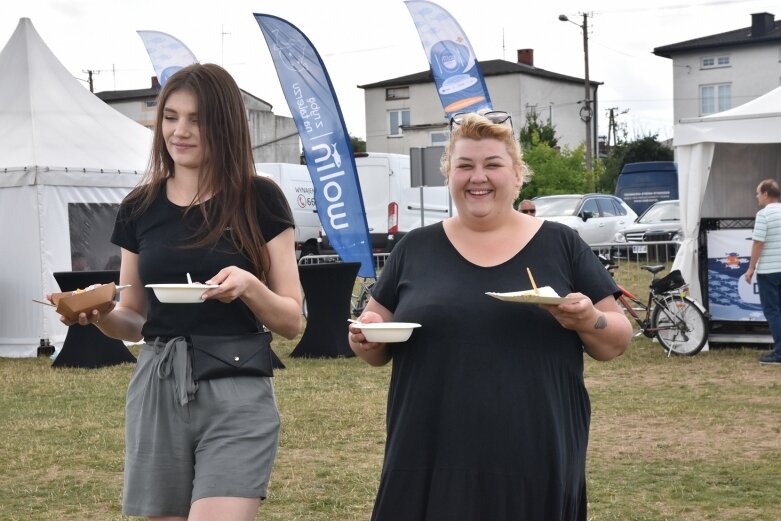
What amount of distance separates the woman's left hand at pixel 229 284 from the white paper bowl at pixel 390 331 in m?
0.37

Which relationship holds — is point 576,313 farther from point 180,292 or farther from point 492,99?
point 492,99

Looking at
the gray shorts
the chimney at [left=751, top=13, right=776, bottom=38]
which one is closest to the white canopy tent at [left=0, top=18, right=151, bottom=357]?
the gray shorts

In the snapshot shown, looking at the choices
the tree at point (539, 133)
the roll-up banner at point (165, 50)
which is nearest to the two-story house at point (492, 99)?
the tree at point (539, 133)

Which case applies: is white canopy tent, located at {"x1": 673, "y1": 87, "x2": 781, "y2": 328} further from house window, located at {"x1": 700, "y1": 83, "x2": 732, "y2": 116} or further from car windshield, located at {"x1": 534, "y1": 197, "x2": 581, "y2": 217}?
house window, located at {"x1": 700, "y1": 83, "x2": 732, "y2": 116}

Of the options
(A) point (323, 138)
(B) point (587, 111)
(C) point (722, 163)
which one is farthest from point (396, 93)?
(C) point (722, 163)

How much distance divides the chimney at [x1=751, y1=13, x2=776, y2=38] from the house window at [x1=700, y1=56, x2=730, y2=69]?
2.03 meters

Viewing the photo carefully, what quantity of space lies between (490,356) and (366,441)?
551 centimetres

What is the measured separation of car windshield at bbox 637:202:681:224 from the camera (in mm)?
27641

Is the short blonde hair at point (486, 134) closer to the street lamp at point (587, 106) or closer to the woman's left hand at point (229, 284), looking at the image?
the woman's left hand at point (229, 284)

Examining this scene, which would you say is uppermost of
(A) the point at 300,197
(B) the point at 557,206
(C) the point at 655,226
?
(A) the point at 300,197

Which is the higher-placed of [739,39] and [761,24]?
[761,24]

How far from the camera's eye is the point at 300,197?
2759cm

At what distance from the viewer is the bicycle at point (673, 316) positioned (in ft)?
44.0

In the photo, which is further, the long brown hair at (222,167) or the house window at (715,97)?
the house window at (715,97)
